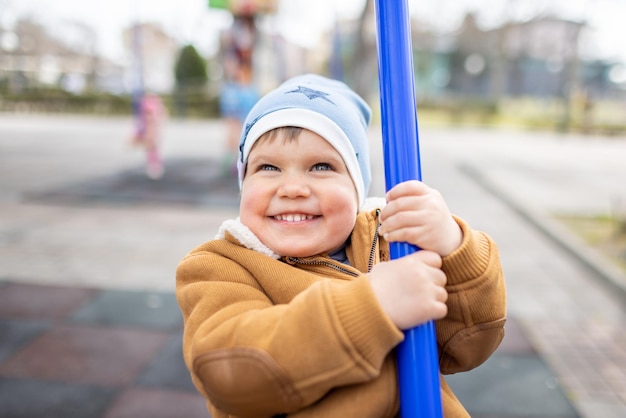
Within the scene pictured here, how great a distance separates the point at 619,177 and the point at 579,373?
9.03 meters

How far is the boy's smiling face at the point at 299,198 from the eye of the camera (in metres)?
1.07

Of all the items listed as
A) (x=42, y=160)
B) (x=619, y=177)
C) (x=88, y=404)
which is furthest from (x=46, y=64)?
(x=88, y=404)

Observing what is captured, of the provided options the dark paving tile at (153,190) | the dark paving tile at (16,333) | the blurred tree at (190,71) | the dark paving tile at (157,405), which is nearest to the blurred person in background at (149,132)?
the dark paving tile at (153,190)

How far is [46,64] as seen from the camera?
4481cm

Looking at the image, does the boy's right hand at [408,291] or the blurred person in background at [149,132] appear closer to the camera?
the boy's right hand at [408,291]

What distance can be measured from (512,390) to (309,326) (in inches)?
89.7

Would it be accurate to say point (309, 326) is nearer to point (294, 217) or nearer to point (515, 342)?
point (294, 217)

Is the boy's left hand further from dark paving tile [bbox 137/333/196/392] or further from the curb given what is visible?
the curb

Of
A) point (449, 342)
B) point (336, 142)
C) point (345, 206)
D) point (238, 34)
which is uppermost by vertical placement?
point (238, 34)

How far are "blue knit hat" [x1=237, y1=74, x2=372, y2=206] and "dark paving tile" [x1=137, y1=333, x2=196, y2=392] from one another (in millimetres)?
1872

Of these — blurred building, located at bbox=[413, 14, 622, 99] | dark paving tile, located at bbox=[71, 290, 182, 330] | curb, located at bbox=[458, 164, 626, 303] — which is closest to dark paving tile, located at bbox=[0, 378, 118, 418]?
dark paving tile, located at bbox=[71, 290, 182, 330]

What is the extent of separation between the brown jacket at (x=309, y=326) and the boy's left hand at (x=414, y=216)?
0.08 m

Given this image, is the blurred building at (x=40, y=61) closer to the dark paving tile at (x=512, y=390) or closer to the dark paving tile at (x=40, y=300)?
the dark paving tile at (x=40, y=300)

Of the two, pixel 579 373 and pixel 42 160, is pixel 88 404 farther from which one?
pixel 42 160
